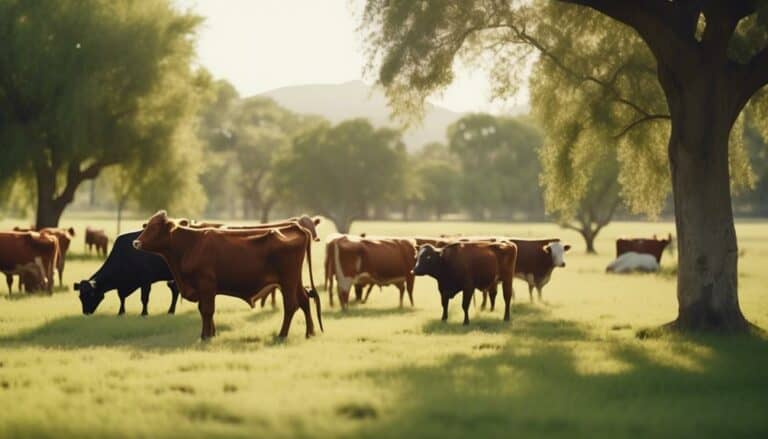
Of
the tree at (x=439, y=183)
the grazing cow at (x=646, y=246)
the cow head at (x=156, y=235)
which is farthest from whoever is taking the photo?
the tree at (x=439, y=183)

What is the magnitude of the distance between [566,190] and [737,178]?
350 cm

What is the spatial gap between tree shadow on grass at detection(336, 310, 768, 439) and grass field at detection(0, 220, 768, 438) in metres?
0.02

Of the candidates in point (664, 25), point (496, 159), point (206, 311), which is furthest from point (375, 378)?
point (496, 159)

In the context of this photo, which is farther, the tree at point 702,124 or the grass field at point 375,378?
the tree at point 702,124

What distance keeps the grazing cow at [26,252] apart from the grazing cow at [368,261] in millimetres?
6781

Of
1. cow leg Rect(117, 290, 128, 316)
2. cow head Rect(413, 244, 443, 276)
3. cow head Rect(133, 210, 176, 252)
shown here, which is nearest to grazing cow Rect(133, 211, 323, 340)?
cow head Rect(133, 210, 176, 252)

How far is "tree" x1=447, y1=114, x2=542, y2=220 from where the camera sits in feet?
317

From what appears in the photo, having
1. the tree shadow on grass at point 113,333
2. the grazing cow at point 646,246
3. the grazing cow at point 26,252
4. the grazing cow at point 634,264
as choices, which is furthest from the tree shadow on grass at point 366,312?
the grazing cow at point 646,246

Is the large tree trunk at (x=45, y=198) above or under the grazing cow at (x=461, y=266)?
above

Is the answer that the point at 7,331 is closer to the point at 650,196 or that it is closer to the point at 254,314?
the point at 254,314

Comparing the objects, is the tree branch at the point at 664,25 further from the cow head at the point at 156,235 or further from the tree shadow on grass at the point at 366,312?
the cow head at the point at 156,235

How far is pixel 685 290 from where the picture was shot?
43.3ft

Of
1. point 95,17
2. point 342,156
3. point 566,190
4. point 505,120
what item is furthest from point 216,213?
point 566,190

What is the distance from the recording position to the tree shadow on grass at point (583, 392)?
275 inches
